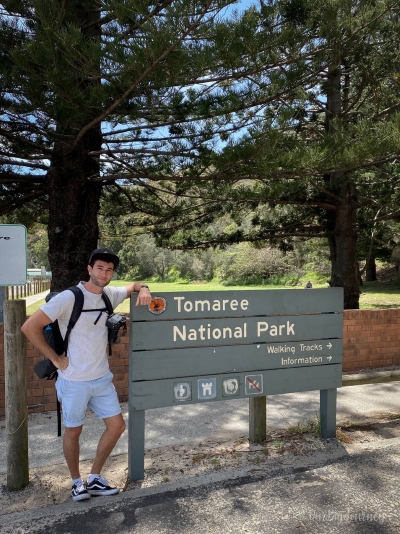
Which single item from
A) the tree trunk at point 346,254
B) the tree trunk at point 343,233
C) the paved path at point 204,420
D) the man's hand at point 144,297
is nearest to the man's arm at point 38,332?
the man's hand at point 144,297

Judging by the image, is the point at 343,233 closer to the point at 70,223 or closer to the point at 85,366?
the point at 70,223

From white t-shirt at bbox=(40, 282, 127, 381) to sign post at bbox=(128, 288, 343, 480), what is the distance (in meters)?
0.40

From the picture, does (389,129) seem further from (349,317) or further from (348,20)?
(349,317)

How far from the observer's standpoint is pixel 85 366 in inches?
126

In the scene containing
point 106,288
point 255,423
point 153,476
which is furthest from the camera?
point 255,423

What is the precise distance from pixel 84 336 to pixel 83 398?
1.35 feet

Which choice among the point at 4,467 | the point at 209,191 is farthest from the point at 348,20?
the point at 4,467

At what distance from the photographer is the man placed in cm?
313

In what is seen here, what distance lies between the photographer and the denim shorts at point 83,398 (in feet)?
10.4

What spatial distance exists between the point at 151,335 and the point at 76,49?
9.22ft

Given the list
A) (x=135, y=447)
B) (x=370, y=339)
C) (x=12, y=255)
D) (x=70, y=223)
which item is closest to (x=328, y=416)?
(x=135, y=447)

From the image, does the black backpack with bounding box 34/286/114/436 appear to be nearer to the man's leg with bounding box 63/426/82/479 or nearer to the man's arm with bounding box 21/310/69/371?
the man's arm with bounding box 21/310/69/371

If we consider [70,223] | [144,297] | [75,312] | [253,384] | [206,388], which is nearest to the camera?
[75,312]

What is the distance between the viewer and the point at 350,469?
12.3 feet
